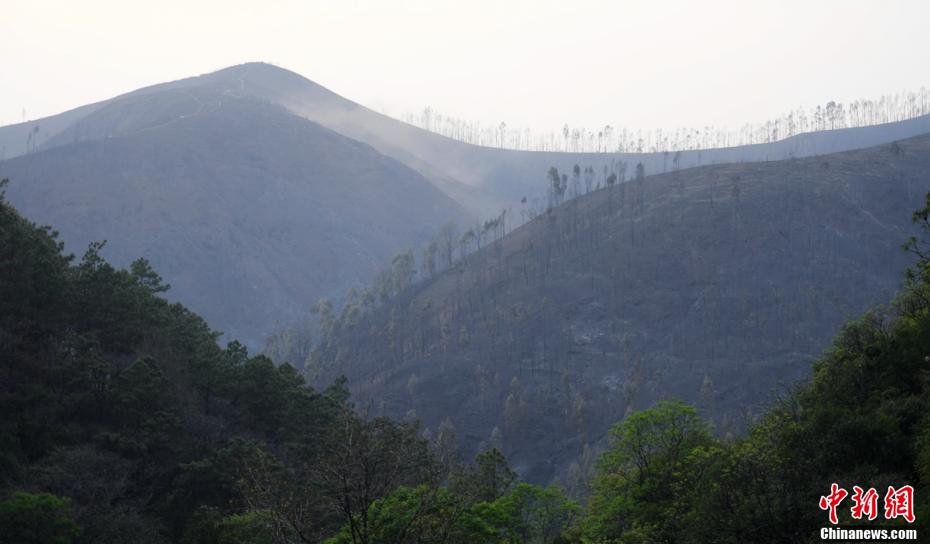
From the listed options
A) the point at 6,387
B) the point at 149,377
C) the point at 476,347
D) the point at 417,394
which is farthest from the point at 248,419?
the point at 476,347

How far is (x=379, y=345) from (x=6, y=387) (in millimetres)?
143403

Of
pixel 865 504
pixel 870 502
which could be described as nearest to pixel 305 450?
pixel 865 504

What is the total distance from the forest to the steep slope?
84350 millimetres

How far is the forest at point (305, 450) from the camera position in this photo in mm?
28609

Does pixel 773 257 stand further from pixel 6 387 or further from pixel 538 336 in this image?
pixel 6 387

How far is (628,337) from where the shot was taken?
169 m

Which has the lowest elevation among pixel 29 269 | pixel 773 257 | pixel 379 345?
pixel 29 269

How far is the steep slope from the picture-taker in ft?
489

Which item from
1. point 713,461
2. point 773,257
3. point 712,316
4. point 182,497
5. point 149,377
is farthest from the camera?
point 773,257

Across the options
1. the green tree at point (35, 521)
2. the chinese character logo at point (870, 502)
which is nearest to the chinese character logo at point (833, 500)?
the chinese character logo at point (870, 502)

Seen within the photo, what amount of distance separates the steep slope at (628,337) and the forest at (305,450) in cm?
8435

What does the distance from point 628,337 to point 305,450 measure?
12013 cm

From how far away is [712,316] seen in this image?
6870 inches

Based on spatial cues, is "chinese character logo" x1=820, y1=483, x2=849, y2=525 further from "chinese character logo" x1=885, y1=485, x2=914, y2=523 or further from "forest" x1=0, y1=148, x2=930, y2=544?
"chinese character logo" x1=885, y1=485, x2=914, y2=523
